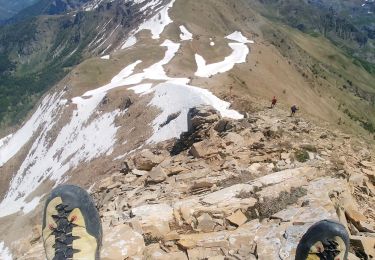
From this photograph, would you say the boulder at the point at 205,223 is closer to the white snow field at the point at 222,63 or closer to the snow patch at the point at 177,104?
the snow patch at the point at 177,104

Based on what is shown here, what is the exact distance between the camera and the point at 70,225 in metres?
9.51

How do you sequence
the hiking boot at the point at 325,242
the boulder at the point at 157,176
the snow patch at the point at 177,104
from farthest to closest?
the snow patch at the point at 177,104 → the boulder at the point at 157,176 → the hiking boot at the point at 325,242

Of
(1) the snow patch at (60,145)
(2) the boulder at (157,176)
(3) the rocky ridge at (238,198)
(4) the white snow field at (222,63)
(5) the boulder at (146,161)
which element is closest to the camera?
(3) the rocky ridge at (238,198)

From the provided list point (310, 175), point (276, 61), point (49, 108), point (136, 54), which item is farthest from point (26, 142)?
point (310, 175)

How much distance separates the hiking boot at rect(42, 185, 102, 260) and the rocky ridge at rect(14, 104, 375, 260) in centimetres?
131

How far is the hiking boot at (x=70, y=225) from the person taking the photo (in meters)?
9.30

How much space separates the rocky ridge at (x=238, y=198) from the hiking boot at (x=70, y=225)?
1.31 metres

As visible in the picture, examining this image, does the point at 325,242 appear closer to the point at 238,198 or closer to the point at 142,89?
the point at 238,198

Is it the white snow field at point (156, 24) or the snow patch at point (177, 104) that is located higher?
the snow patch at point (177, 104)

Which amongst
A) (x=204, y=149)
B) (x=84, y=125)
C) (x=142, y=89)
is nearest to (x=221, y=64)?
(x=142, y=89)

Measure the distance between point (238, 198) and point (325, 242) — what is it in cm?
472

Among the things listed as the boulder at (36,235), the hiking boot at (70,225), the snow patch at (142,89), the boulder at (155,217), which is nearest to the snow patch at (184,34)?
the snow patch at (142,89)

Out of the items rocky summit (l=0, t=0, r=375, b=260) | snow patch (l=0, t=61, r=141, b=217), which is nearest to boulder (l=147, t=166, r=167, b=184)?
rocky summit (l=0, t=0, r=375, b=260)

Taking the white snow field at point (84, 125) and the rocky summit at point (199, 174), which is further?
the white snow field at point (84, 125)
